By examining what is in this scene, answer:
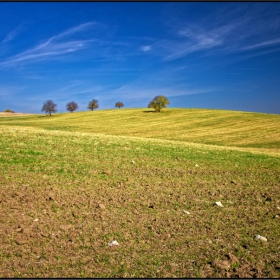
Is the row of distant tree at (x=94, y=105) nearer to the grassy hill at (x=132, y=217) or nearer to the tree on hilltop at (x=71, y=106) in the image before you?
the tree on hilltop at (x=71, y=106)

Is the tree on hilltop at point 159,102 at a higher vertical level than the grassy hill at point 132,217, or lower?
higher

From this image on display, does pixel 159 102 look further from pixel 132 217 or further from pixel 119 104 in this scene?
pixel 132 217

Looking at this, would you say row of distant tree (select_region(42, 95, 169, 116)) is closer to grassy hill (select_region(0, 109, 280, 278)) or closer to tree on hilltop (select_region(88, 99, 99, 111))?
tree on hilltop (select_region(88, 99, 99, 111))

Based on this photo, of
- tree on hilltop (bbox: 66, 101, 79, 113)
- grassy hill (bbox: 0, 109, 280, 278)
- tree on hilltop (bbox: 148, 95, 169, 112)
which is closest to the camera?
grassy hill (bbox: 0, 109, 280, 278)

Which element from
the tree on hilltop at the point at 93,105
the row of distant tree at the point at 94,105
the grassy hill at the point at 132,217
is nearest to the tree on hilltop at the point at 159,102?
the row of distant tree at the point at 94,105

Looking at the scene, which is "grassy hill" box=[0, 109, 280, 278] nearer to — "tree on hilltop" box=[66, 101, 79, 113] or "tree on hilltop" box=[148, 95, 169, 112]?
"tree on hilltop" box=[148, 95, 169, 112]

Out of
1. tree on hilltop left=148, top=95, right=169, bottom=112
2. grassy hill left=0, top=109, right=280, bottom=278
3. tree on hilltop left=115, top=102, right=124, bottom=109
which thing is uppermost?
tree on hilltop left=115, top=102, right=124, bottom=109

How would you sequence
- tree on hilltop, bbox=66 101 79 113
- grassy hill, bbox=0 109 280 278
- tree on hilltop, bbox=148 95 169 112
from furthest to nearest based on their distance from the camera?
tree on hilltop, bbox=66 101 79 113 < tree on hilltop, bbox=148 95 169 112 < grassy hill, bbox=0 109 280 278

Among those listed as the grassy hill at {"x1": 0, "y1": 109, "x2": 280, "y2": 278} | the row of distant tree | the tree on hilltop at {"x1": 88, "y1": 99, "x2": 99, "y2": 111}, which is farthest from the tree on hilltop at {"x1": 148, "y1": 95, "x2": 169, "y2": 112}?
the grassy hill at {"x1": 0, "y1": 109, "x2": 280, "y2": 278}

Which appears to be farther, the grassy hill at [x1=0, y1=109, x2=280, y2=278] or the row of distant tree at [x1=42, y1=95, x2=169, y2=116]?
the row of distant tree at [x1=42, y1=95, x2=169, y2=116]

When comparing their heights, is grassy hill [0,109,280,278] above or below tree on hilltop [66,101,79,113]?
below

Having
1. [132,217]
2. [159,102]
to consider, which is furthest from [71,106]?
[132,217]

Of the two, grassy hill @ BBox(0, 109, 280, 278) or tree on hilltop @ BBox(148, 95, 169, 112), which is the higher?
tree on hilltop @ BBox(148, 95, 169, 112)

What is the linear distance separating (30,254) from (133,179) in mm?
5666
